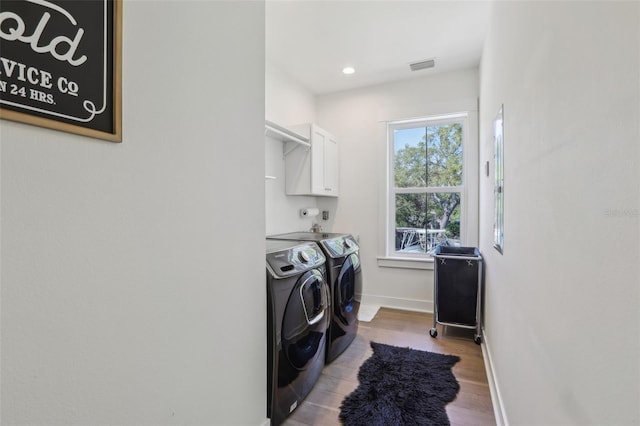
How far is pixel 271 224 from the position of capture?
10.2 feet

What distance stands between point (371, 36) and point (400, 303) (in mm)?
2814

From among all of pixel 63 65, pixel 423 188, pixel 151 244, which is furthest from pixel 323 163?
pixel 63 65

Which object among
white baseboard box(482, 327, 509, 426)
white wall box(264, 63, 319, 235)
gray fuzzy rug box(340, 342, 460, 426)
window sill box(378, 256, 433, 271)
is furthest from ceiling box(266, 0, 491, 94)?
gray fuzzy rug box(340, 342, 460, 426)

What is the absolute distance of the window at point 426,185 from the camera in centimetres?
353

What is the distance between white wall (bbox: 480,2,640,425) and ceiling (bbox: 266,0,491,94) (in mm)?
1256

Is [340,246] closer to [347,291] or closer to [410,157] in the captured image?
[347,291]

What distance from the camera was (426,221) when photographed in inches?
145

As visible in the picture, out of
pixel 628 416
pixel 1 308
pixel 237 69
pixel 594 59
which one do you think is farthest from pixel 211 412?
pixel 594 59

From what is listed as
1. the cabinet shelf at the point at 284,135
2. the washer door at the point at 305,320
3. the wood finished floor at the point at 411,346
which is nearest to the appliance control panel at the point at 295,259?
the washer door at the point at 305,320

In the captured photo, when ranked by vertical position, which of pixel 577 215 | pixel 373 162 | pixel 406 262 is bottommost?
pixel 406 262

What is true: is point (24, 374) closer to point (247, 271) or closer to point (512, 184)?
point (247, 271)

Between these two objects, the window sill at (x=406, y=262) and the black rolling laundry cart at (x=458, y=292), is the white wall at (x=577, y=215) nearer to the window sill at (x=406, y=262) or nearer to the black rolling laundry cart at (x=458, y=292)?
the black rolling laundry cart at (x=458, y=292)

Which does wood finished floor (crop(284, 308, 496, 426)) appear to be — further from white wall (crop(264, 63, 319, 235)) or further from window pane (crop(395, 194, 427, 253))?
white wall (crop(264, 63, 319, 235))

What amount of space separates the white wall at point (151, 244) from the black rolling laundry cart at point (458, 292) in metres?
1.95
